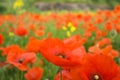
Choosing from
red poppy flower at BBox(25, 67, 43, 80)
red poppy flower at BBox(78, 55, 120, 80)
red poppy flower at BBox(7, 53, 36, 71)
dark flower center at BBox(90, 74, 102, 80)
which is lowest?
red poppy flower at BBox(25, 67, 43, 80)

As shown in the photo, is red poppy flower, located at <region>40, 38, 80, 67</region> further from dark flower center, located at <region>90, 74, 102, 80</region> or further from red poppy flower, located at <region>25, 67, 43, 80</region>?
red poppy flower, located at <region>25, 67, 43, 80</region>

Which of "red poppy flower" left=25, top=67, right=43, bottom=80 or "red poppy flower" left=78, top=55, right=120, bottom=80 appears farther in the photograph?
"red poppy flower" left=25, top=67, right=43, bottom=80

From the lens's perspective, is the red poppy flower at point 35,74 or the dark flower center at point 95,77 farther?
the red poppy flower at point 35,74

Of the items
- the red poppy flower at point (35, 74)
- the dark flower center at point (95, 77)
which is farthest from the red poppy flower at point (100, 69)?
the red poppy flower at point (35, 74)

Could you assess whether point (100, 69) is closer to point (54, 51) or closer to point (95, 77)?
point (95, 77)

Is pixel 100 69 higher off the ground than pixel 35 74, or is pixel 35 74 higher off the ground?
pixel 100 69

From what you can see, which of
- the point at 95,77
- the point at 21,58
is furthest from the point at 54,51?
the point at 21,58

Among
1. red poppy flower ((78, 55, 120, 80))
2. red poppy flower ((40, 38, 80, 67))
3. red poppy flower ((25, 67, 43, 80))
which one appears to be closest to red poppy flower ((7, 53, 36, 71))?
red poppy flower ((25, 67, 43, 80))

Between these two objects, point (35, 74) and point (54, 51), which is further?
point (35, 74)

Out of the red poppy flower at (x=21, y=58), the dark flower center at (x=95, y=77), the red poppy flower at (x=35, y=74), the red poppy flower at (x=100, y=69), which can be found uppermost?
the red poppy flower at (x=100, y=69)

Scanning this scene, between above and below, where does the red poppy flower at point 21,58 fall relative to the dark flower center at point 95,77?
below

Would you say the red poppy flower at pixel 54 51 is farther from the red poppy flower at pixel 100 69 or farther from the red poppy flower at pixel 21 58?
the red poppy flower at pixel 21 58

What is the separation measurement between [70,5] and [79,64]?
50.7 ft

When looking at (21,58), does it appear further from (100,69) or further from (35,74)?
(100,69)
